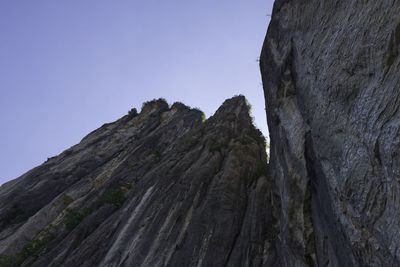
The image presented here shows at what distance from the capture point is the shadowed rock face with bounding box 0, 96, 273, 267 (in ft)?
86.3

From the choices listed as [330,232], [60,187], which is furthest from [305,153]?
[60,187]

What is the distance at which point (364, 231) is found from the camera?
13633 millimetres

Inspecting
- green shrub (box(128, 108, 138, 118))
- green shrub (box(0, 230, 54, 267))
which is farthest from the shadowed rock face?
green shrub (box(128, 108, 138, 118))

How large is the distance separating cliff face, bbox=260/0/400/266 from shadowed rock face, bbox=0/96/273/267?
4.11 metres

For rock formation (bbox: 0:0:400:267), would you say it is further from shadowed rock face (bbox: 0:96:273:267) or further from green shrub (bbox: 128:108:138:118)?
green shrub (bbox: 128:108:138:118)

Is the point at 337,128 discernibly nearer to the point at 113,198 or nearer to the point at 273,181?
the point at 273,181

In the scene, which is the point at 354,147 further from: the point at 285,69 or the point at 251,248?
the point at 251,248

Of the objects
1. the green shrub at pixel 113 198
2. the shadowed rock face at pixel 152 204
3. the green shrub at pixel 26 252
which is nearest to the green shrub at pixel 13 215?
the shadowed rock face at pixel 152 204

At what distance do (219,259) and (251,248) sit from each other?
1885 mm

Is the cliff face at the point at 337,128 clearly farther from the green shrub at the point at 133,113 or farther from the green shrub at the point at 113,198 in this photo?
the green shrub at the point at 133,113

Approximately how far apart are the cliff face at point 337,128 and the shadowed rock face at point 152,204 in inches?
162

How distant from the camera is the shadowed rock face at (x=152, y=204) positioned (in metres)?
26.3

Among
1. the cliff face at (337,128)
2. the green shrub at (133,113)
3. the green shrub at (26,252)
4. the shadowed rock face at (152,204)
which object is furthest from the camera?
the green shrub at (133,113)

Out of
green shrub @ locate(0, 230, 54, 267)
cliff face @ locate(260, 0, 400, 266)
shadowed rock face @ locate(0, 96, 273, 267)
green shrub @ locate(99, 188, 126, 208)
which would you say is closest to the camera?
cliff face @ locate(260, 0, 400, 266)
